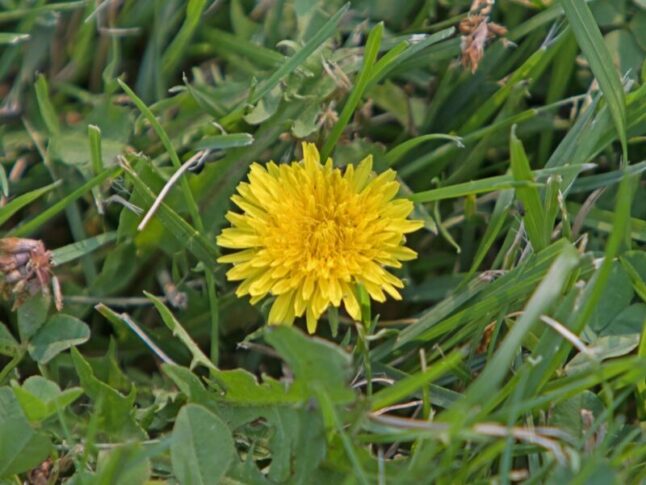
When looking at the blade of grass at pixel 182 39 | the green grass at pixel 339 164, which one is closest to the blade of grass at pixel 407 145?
→ the green grass at pixel 339 164

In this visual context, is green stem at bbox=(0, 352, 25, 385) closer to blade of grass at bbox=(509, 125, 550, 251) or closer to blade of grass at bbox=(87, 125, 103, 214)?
blade of grass at bbox=(87, 125, 103, 214)

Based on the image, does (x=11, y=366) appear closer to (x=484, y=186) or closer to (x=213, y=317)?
(x=213, y=317)

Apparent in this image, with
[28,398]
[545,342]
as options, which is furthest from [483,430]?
[28,398]

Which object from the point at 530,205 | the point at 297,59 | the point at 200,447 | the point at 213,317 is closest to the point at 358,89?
the point at 297,59

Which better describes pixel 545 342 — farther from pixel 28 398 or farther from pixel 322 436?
pixel 28 398


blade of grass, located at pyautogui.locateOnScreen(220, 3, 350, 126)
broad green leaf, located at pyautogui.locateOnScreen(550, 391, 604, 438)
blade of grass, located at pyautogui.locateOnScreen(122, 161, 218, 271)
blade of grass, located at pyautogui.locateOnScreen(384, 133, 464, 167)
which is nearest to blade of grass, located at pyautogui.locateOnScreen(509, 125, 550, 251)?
blade of grass, located at pyautogui.locateOnScreen(384, 133, 464, 167)

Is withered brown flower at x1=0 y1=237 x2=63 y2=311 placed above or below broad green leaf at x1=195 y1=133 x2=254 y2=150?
below
